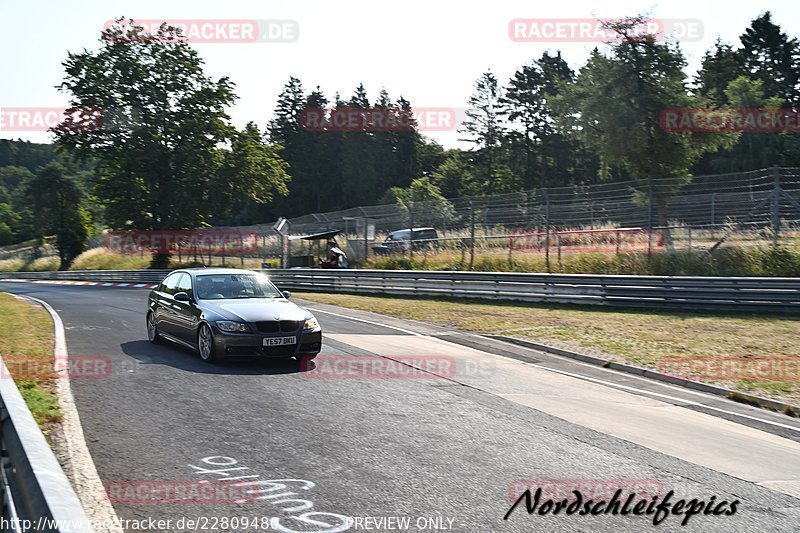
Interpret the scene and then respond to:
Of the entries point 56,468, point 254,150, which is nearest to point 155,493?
point 56,468

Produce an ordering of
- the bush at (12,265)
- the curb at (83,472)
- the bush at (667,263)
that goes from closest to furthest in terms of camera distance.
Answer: the curb at (83,472) < the bush at (667,263) < the bush at (12,265)

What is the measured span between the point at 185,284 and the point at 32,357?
104 inches

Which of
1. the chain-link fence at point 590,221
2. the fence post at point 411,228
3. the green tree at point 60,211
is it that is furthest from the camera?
the green tree at point 60,211

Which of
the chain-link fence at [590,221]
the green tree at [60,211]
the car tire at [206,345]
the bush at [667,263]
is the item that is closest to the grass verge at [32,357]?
the car tire at [206,345]

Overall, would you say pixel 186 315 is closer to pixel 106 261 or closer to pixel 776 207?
pixel 776 207

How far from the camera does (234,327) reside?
36.2ft

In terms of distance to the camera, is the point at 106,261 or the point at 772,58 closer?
the point at 106,261

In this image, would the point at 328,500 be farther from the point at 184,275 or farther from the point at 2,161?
the point at 2,161

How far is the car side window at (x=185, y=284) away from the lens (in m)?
12.6

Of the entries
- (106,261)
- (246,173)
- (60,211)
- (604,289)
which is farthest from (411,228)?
(60,211)

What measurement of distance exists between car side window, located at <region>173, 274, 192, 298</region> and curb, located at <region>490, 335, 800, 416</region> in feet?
20.6

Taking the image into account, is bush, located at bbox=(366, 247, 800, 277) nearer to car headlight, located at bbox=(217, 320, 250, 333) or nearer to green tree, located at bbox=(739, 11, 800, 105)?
car headlight, located at bbox=(217, 320, 250, 333)

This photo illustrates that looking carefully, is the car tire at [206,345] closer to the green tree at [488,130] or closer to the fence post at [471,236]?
the fence post at [471,236]

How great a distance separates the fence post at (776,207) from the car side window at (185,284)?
15.0m
